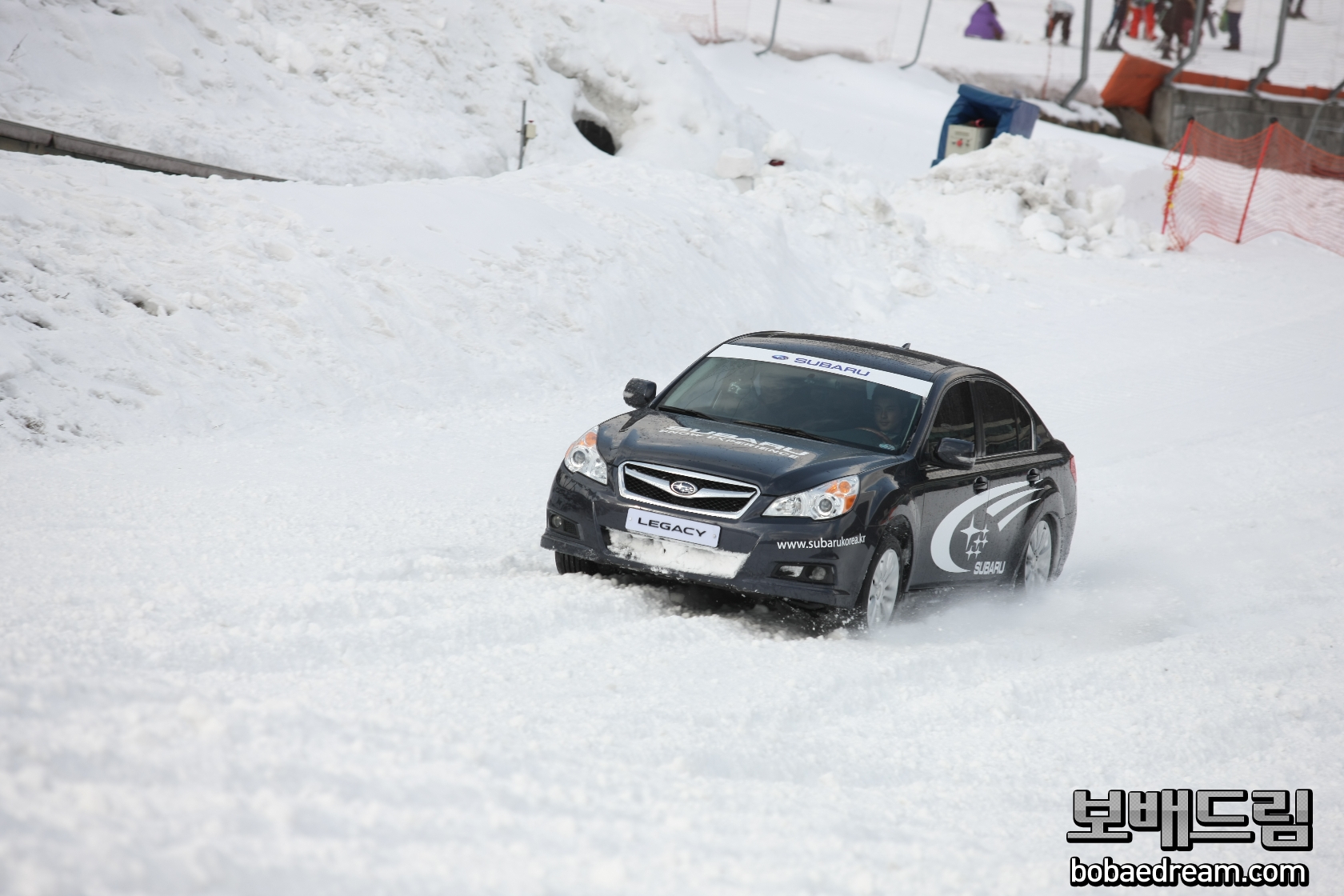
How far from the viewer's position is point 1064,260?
22.1 meters

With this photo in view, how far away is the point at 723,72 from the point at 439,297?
19.6m

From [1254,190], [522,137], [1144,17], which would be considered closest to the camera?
[522,137]

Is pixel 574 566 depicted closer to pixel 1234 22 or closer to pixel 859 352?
pixel 859 352

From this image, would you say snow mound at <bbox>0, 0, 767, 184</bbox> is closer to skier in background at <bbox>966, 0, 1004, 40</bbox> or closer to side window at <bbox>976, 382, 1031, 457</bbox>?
side window at <bbox>976, 382, 1031, 457</bbox>

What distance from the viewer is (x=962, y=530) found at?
24.3 feet

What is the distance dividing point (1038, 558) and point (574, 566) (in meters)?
3.31

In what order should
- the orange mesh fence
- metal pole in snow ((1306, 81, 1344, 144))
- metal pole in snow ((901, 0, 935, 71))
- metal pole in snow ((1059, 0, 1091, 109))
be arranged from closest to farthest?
1. the orange mesh fence
2. metal pole in snow ((1059, 0, 1091, 109))
3. metal pole in snow ((1306, 81, 1344, 144))
4. metal pole in snow ((901, 0, 935, 71))

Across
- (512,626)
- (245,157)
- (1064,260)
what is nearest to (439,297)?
(245,157)

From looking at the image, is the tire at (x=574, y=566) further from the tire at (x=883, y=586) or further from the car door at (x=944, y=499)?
the car door at (x=944, y=499)

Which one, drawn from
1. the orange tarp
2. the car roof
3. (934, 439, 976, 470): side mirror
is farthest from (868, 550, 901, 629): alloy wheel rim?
the orange tarp

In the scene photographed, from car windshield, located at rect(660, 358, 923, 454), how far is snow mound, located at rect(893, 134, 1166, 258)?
51.2 feet

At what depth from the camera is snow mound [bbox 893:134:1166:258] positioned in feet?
74.2

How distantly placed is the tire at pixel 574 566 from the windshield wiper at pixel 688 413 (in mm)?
1044

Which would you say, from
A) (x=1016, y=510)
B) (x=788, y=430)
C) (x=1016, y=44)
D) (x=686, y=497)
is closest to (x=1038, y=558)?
(x=1016, y=510)
